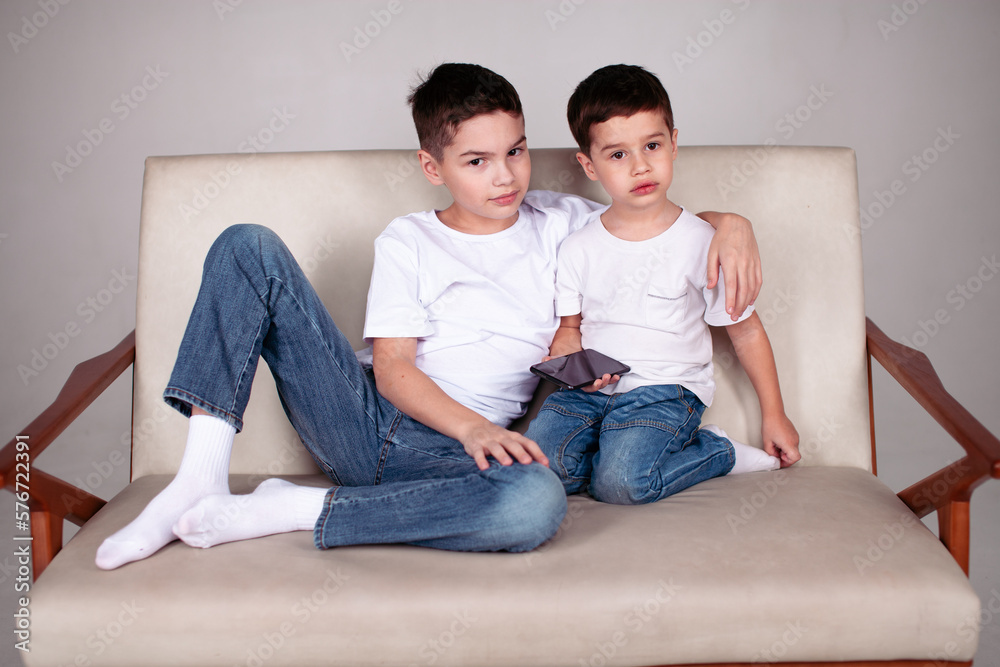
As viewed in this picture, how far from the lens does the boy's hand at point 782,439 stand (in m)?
1.77

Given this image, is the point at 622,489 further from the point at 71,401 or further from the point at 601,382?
the point at 71,401

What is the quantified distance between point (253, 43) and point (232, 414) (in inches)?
70.7

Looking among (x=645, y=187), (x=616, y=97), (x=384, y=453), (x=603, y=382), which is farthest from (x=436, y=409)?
(x=616, y=97)

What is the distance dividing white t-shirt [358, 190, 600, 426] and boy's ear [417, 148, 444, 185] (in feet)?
0.26

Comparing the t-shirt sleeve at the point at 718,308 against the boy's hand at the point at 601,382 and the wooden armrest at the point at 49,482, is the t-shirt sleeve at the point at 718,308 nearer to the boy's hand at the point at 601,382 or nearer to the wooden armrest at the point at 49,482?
the boy's hand at the point at 601,382

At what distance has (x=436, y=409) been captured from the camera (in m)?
1.58

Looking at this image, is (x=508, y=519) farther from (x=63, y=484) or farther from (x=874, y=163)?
(x=874, y=163)

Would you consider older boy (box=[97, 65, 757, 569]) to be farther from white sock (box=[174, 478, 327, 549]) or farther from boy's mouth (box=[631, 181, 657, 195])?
boy's mouth (box=[631, 181, 657, 195])

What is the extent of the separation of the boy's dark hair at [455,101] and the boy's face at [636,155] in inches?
7.7

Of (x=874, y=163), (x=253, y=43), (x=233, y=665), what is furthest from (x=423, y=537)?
(x=874, y=163)

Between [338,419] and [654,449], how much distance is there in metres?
0.61

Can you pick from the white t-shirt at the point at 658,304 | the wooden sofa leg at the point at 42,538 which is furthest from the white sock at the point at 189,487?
the white t-shirt at the point at 658,304

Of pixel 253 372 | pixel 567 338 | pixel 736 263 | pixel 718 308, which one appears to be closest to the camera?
pixel 253 372

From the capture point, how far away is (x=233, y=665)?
1282 millimetres
